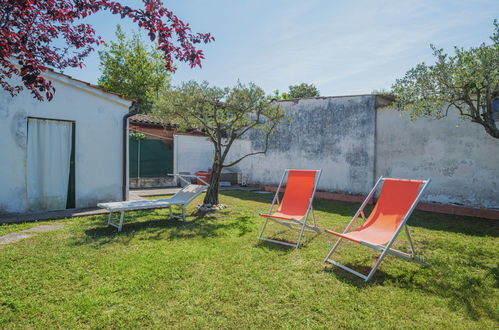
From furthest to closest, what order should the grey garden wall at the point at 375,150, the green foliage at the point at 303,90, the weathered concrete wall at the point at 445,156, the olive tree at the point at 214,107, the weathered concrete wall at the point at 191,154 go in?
the green foliage at the point at 303,90 < the weathered concrete wall at the point at 191,154 < the grey garden wall at the point at 375,150 < the weathered concrete wall at the point at 445,156 < the olive tree at the point at 214,107

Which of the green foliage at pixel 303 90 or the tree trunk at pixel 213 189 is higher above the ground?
the green foliage at pixel 303 90

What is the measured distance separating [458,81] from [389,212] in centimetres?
331

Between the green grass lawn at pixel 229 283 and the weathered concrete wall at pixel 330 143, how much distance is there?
203 inches

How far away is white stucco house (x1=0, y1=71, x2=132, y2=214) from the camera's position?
681 cm

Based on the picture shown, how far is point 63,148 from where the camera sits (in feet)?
25.0

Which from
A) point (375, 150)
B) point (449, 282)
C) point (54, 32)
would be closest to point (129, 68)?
point (375, 150)

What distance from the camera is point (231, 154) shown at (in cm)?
1648

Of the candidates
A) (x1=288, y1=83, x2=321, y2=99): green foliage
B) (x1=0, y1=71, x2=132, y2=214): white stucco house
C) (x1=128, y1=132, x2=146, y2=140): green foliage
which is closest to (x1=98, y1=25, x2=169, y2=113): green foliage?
(x1=128, y1=132, x2=146, y2=140): green foliage

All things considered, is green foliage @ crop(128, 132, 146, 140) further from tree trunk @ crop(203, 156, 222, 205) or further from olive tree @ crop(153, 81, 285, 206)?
tree trunk @ crop(203, 156, 222, 205)

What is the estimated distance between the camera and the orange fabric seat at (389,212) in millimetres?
3979

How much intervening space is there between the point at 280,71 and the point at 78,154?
7.62 meters

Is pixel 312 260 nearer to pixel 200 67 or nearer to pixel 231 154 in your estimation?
pixel 200 67

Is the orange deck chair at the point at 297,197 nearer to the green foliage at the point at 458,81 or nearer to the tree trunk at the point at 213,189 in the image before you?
the tree trunk at the point at 213,189

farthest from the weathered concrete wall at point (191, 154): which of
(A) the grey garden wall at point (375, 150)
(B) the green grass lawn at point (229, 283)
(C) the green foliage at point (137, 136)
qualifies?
(B) the green grass lawn at point (229, 283)
